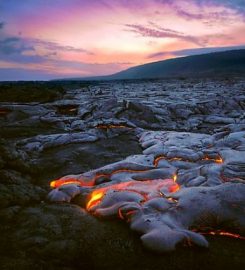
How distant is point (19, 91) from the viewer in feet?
57.5

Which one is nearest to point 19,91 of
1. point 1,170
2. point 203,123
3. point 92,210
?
point 203,123

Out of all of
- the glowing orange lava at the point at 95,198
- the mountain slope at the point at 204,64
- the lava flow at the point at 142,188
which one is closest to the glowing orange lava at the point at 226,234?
the lava flow at the point at 142,188

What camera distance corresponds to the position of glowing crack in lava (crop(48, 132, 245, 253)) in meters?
3.78

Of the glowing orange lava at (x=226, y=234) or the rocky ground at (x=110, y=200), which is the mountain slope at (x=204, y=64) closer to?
the rocky ground at (x=110, y=200)

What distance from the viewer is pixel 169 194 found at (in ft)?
15.5

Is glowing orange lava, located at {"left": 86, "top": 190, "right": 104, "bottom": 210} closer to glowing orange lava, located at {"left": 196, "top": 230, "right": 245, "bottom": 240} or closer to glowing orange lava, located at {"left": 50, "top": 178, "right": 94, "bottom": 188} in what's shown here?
glowing orange lava, located at {"left": 50, "top": 178, "right": 94, "bottom": 188}

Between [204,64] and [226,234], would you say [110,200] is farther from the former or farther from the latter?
[204,64]

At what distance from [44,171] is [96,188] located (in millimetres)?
1433

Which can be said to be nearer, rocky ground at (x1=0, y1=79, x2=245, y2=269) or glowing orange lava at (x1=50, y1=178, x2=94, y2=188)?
rocky ground at (x1=0, y1=79, x2=245, y2=269)

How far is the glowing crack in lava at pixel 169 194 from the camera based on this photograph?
12.4 feet

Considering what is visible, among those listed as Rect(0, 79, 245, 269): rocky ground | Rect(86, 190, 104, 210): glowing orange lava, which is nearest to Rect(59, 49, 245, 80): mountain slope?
Rect(0, 79, 245, 269): rocky ground

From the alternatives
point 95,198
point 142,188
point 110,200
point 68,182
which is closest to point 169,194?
point 142,188

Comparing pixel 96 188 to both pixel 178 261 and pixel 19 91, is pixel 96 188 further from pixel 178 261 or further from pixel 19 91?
pixel 19 91

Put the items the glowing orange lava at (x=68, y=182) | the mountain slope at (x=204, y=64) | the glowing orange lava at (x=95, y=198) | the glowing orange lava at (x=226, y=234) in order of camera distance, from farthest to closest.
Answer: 1. the mountain slope at (x=204, y=64)
2. the glowing orange lava at (x=68, y=182)
3. the glowing orange lava at (x=95, y=198)
4. the glowing orange lava at (x=226, y=234)
